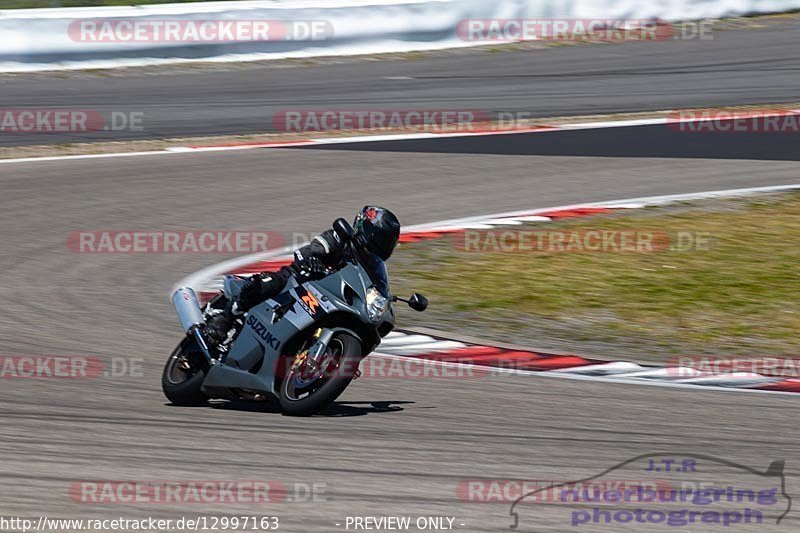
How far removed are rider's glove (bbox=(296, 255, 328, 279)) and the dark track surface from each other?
31.6 ft

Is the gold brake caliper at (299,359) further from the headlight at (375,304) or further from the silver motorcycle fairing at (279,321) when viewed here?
the headlight at (375,304)

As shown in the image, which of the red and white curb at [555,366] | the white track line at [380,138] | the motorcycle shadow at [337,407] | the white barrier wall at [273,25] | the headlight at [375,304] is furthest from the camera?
the white barrier wall at [273,25]

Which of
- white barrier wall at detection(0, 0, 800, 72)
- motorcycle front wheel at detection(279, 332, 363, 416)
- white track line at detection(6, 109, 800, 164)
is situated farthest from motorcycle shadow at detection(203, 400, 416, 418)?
white barrier wall at detection(0, 0, 800, 72)

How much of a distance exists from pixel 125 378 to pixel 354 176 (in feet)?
22.8

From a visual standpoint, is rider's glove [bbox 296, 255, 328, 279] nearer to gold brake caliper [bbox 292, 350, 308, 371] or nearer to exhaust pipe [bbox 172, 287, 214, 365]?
gold brake caliper [bbox 292, 350, 308, 371]

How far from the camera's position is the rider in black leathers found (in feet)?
21.6

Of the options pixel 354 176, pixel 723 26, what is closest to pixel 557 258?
pixel 354 176

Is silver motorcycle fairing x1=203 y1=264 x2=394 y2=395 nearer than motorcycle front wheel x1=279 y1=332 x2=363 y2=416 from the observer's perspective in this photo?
No

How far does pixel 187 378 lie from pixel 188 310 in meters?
0.35

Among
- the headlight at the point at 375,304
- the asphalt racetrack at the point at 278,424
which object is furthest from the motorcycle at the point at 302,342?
the asphalt racetrack at the point at 278,424

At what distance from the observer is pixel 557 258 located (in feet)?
36.3

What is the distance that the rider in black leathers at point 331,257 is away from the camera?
6574 millimetres

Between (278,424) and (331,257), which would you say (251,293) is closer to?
(331,257)

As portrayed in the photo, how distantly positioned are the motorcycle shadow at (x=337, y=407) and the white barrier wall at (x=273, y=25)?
43.0ft
